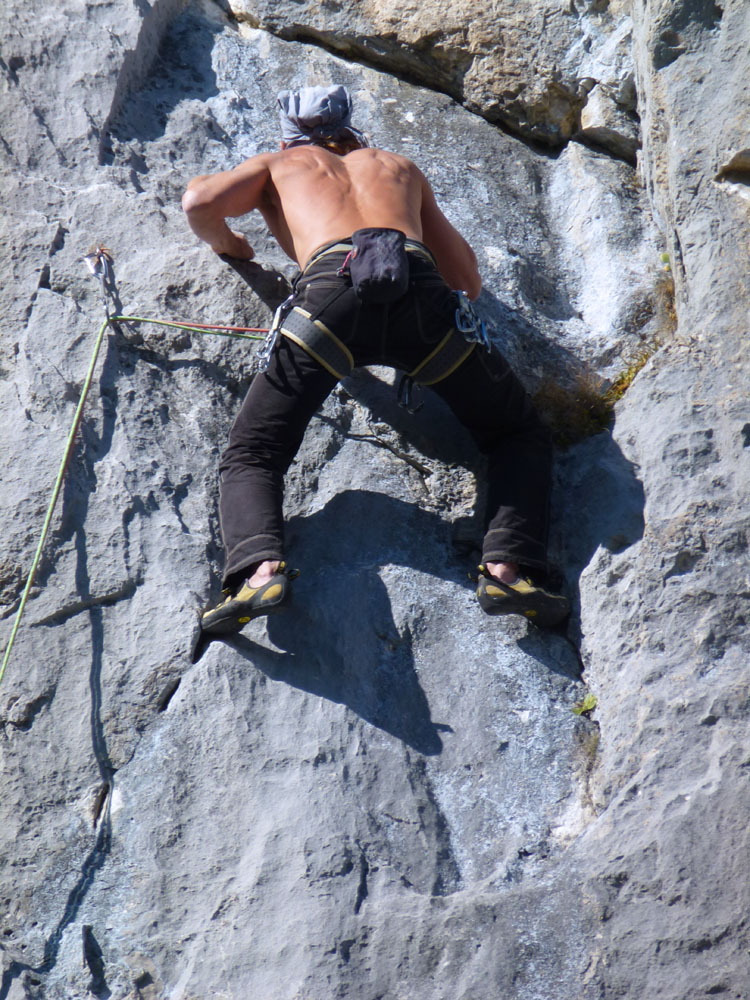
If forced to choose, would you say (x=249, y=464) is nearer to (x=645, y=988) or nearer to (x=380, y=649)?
(x=380, y=649)

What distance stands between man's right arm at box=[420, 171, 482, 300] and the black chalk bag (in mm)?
568

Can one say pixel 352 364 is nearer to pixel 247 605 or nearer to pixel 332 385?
pixel 332 385

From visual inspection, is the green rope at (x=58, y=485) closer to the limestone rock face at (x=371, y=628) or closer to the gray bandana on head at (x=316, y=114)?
the limestone rock face at (x=371, y=628)

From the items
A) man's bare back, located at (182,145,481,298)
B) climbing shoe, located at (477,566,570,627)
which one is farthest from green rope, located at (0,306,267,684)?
climbing shoe, located at (477,566,570,627)

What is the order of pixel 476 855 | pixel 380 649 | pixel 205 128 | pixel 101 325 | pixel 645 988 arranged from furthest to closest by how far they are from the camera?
pixel 205 128 < pixel 101 325 < pixel 380 649 < pixel 476 855 < pixel 645 988

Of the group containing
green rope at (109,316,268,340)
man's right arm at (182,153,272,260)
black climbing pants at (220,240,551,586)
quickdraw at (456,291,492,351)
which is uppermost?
man's right arm at (182,153,272,260)

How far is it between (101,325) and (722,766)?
8.27 feet

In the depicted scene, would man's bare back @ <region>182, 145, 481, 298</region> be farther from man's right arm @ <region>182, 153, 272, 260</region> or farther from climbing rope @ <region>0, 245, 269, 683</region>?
climbing rope @ <region>0, 245, 269, 683</region>

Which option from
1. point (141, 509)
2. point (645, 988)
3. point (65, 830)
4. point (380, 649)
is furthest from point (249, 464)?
point (645, 988)

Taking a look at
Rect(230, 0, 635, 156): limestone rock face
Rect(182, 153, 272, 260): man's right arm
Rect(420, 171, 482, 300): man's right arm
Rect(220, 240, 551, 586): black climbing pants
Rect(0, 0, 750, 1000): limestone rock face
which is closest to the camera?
Rect(0, 0, 750, 1000): limestone rock face

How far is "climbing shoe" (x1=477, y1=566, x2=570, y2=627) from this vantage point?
3.19 meters

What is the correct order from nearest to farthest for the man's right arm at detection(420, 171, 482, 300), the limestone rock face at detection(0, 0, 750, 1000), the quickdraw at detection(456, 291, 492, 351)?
the limestone rock face at detection(0, 0, 750, 1000), the quickdraw at detection(456, 291, 492, 351), the man's right arm at detection(420, 171, 482, 300)

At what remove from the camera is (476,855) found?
292cm

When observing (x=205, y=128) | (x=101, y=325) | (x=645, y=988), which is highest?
(x=205, y=128)
